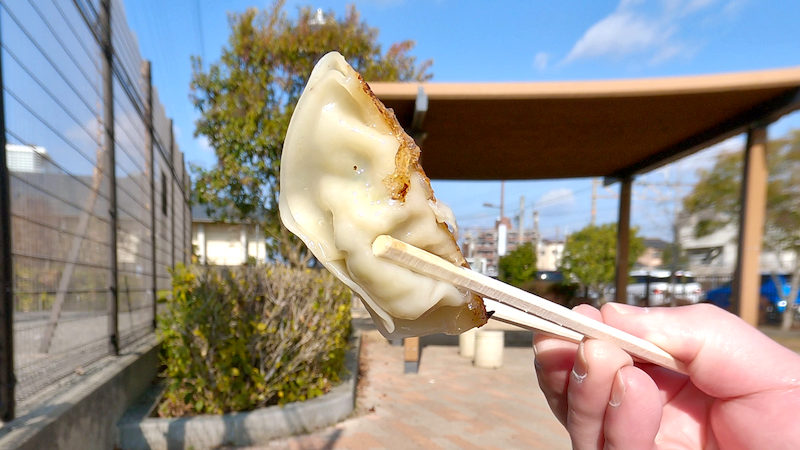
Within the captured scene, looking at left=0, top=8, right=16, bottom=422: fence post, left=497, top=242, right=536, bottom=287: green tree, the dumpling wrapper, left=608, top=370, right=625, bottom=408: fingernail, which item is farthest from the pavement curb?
left=497, top=242, right=536, bottom=287: green tree

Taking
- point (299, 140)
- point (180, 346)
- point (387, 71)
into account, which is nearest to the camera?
point (299, 140)

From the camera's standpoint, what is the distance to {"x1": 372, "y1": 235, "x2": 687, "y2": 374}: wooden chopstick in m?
0.91

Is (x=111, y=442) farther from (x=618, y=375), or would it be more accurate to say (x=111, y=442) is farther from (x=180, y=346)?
(x=618, y=375)

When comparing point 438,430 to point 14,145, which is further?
point 438,430

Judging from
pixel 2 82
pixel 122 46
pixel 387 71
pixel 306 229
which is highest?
pixel 387 71

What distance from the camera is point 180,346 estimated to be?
365cm

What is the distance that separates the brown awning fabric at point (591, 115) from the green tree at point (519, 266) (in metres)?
5.50

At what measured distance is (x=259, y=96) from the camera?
7996mm

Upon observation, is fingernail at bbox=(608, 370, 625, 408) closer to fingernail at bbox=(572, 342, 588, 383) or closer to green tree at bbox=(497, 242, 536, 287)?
fingernail at bbox=(572, 342, 588, 383)

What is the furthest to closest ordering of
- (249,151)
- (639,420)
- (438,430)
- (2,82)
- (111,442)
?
(249,151) < (438,430) < (111,442) < (2,82) < (639,420)

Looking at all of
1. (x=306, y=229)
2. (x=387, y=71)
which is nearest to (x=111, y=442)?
(x=306, y=229)

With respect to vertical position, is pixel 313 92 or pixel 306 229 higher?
pixel 313 92

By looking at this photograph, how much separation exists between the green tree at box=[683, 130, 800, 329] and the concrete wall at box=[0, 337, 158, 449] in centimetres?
1142

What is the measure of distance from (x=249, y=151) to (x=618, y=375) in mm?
7697
